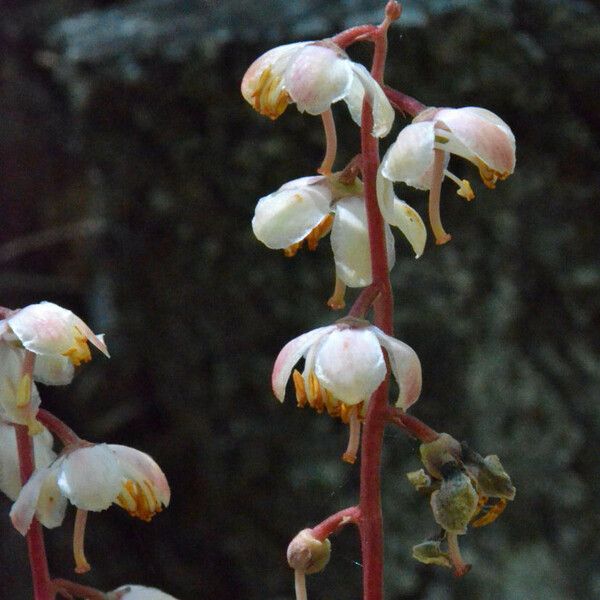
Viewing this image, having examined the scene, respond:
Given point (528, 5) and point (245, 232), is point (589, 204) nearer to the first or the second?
point (528, 5)

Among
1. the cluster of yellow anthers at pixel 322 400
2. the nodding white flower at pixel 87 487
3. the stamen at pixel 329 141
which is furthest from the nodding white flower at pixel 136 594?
the stamen at pixel 329 141

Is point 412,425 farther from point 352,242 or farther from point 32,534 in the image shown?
point 32,534

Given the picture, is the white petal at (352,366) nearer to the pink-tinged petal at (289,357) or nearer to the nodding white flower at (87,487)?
the pink-tinged petal at (289,357)

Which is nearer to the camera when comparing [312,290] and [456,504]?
[456,504]

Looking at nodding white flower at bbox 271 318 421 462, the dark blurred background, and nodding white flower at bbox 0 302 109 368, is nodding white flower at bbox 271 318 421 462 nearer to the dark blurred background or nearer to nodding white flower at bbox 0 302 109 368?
nodding white flower at bbox 0 302 109 368

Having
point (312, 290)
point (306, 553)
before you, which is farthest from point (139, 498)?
point (312, 290)

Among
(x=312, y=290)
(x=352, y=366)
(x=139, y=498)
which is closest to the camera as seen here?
(x=352, y=366)

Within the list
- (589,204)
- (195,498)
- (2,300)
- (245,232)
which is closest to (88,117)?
(245,232)
